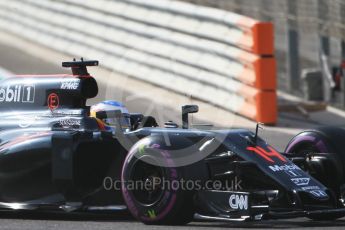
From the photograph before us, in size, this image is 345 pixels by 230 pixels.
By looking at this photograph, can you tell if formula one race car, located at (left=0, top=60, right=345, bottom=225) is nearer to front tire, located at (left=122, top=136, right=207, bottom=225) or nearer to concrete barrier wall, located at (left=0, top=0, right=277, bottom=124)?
front tire, located at (left=122, top=136, right=207, bottom=225)

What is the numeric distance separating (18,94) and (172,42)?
669cm

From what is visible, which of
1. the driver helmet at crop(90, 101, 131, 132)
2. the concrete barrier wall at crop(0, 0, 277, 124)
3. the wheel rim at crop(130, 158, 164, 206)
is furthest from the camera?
A: the concrete barrier wall at crop(0, 0, 277, 124)

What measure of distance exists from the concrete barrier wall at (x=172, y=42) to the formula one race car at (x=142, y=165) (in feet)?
16.1

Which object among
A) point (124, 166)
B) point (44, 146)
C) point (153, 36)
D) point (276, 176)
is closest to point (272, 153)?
point (276, 176)

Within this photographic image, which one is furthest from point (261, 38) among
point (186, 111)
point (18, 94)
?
point (186, 111)

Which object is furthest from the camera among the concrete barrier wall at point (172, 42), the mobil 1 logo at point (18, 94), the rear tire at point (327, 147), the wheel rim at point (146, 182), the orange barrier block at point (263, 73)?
the concrete barrier wall at point (172, 42)

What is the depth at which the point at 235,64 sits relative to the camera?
15.1m

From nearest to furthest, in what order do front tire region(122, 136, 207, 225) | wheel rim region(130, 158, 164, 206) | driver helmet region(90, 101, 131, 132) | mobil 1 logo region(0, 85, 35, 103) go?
front tire region(122, 136, 207, 225) → wheel rim region(130, 158, 164, 206) → driver helmet region(90, 101, 131, 132) → mobil 1 logo region(0, 85, 35, 103)

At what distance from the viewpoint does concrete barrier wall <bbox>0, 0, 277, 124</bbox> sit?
14.6 meters

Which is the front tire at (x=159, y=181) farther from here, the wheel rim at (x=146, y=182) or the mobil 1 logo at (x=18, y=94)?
the mobil 1 logo at (x=18, y=94)

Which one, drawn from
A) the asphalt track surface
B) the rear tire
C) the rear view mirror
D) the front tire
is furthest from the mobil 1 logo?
the rear tire

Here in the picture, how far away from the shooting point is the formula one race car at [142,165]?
8.25 m

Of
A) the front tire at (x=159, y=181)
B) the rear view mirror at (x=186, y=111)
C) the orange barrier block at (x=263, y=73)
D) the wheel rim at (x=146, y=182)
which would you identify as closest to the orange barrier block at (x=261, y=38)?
the orange barrier block at (x=263, y=73)

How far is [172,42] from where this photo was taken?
16.6 meters
